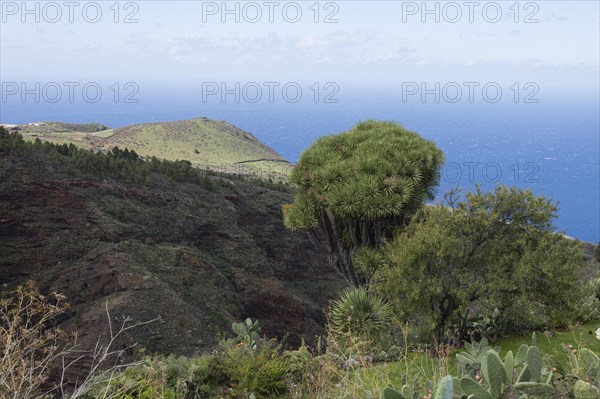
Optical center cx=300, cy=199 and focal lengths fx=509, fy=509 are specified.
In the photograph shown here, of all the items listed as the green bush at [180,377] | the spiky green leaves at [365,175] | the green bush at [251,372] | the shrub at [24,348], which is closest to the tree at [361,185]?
the spiky green leaves at [365,175]

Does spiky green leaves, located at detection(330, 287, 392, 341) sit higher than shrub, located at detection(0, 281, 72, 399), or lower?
lower

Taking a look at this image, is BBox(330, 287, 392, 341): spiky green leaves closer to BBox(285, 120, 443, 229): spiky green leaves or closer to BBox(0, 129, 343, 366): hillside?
BBox(285, 120, 443, 229): spiky green leaves

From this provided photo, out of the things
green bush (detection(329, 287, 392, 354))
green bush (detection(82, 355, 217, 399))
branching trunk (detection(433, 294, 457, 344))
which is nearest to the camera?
green bush (detection(82, 355, 217, 399))

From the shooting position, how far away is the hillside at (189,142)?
3268 inches

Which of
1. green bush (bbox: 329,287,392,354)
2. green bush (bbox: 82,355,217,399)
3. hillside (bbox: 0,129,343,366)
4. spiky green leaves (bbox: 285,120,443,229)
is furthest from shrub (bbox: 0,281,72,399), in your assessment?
hillside (bbox: 0,129,343,366)

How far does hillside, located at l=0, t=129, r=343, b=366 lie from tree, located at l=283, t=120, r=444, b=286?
8.02 m

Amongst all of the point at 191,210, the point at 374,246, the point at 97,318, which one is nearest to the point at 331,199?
the point at 374,246

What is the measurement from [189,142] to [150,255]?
7516 cm

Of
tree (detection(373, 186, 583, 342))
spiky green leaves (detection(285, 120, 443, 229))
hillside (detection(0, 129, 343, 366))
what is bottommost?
hillside (detection(0, 129, 343, 366))

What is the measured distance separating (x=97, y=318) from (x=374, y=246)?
1259cm

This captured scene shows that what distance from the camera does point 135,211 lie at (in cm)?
3006

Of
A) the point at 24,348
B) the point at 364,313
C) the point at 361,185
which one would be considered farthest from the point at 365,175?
the point at 24,348

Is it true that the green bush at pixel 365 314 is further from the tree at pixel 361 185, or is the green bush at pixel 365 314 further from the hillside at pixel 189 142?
the hillside at pixel 189 142

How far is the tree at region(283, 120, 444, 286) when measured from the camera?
1472cm
